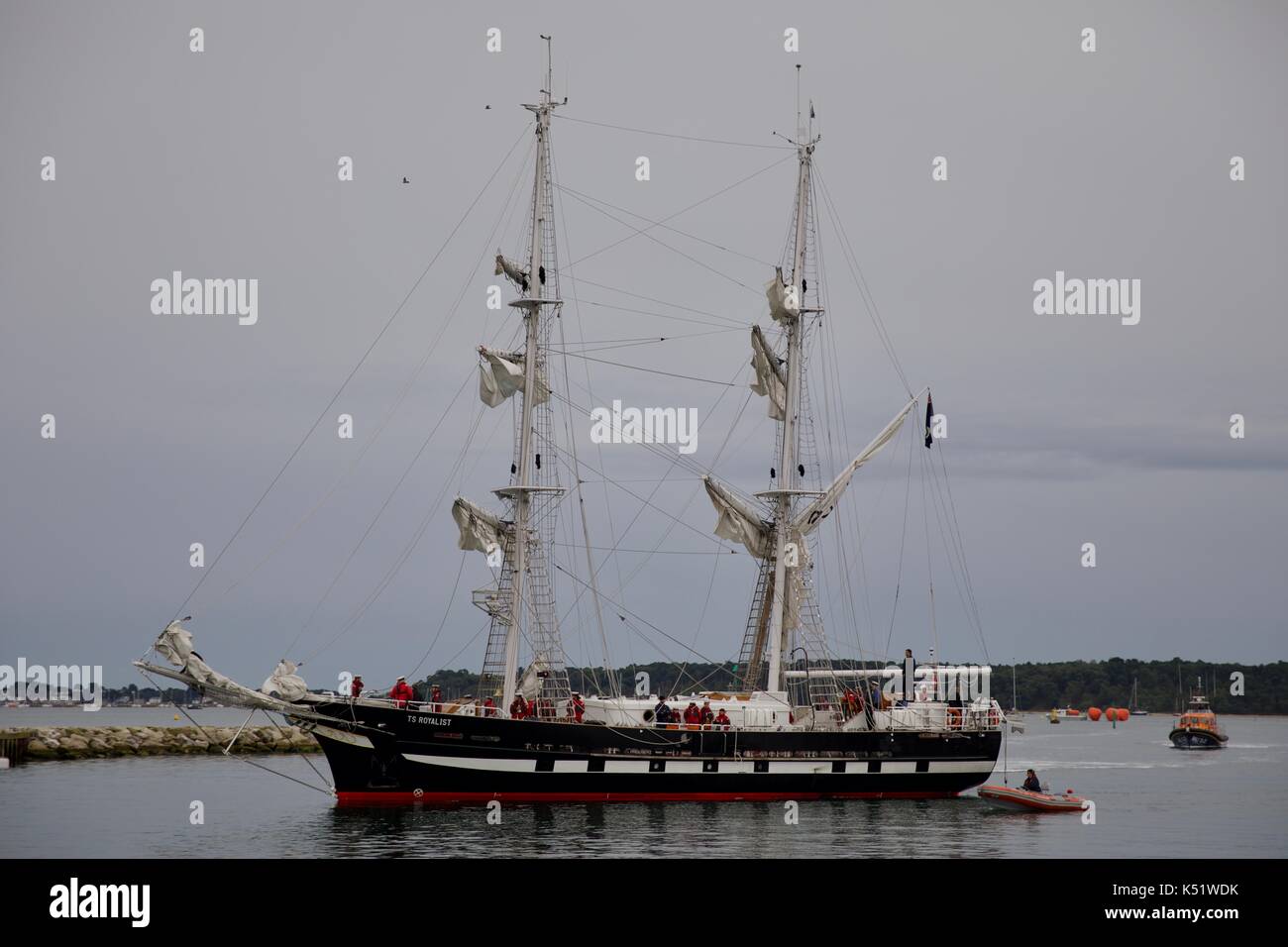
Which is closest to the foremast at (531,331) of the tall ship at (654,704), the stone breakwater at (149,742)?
the tall ship at (654,704)

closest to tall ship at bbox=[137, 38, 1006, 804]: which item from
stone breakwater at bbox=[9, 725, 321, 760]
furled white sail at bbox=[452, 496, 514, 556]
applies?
furled white sail at bbox=[452, 496, 514, 556]

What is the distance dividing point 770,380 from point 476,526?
50.8 ft

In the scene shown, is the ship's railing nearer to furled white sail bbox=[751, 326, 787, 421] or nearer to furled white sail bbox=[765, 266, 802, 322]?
furled white sail bbox=[751, 326, 787, 421]

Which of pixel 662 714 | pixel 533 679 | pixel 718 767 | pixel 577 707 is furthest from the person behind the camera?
pixel 533 679

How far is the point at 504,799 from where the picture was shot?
187 ft

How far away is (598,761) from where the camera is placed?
58156mm

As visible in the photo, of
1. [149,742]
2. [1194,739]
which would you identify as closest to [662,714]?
[149,742]

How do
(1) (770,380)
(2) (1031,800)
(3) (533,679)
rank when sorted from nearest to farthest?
(3) (533,679), (2) (1031,800), (1) (770,380)

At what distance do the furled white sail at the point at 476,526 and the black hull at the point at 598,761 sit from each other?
8.20 m

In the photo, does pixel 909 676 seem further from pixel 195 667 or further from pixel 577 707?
pixel 195 667

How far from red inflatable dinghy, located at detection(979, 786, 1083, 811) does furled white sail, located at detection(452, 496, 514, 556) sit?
2322cm

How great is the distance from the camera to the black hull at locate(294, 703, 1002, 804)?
183 feet
